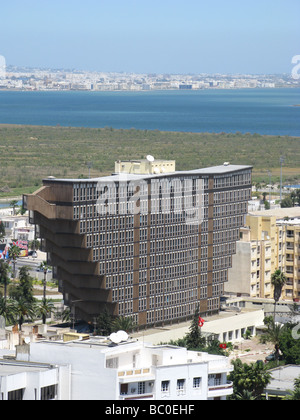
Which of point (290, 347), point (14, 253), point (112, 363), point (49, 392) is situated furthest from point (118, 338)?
point (14, 253)

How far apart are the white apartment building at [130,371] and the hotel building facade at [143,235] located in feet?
78.4

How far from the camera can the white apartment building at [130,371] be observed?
41031mm

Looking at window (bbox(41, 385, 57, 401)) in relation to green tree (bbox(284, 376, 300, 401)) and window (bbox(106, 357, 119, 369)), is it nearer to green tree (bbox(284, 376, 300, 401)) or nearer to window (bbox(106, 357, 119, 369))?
window (bbox(106, 357, 119, 369))

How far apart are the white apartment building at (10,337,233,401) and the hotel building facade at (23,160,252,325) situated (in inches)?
940

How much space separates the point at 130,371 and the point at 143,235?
30.0m

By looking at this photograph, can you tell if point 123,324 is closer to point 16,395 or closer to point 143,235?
point 143,235

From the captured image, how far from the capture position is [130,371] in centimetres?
4175

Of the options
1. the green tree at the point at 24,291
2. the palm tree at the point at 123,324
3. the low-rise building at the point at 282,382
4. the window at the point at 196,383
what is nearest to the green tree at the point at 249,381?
the low-rise building at the point at 282,382

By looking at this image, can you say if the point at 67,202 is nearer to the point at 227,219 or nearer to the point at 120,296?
the point at 120,296

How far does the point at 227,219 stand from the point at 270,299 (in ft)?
33.4

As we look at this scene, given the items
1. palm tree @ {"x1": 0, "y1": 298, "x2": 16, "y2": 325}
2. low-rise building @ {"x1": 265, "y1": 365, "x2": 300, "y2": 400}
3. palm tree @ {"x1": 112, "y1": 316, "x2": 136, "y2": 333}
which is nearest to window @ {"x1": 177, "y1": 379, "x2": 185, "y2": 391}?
low-rise building @ {"x1": 265, "y1": 365, "x2": 300, "y2": 400}

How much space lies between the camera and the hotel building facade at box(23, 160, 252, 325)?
222ft

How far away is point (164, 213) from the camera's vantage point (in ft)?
238
